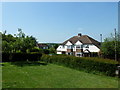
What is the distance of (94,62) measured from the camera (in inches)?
554

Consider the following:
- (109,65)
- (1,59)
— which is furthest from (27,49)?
(109,65)

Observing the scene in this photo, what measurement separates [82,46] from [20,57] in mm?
20215

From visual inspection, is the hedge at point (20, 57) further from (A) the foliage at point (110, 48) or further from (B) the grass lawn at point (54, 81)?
(A) the foliage at point (110, 48)

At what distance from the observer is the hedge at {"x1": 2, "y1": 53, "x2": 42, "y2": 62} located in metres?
23.2

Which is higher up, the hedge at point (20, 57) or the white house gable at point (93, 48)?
the white house gable at point (93, 48)

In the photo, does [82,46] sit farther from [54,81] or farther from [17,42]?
[54,81]

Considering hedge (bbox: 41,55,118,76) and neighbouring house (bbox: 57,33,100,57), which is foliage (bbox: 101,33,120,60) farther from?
hedge (bbox: 41,55,118,76)

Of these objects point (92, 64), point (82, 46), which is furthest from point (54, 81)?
point (82, 46)

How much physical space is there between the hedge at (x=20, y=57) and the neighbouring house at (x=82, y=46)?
1620 cm

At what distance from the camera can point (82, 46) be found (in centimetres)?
3906

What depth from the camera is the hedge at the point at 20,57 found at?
2318 cm

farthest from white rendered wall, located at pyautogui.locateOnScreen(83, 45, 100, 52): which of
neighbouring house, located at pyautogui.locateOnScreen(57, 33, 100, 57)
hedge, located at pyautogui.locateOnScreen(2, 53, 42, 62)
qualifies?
hedge, located at pyautogui.locateOnScreen(2, 53, 42, 62)

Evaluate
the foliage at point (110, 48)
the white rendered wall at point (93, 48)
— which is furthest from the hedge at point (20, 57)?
the white rendered wall at point (93, 48)

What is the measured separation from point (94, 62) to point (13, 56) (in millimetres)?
15653
